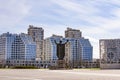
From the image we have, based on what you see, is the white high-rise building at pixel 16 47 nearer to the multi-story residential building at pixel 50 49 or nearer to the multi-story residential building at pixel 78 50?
the multi-story residential building at pixel 50 49

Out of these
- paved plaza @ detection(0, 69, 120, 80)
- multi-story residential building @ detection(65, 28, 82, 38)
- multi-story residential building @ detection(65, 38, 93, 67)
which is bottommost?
paved plaza @ detection(0, 69, 120, 80)

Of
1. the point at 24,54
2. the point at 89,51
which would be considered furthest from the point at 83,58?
the point at 24,54

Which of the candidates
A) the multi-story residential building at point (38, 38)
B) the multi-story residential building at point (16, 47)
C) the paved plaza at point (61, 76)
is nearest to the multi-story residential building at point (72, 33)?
the multi-story residential building at point (38, 38)

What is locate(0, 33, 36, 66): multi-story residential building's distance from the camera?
6939 inches

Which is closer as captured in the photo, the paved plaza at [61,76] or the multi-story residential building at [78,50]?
the paved plaza at [61,76]

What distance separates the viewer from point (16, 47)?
580ft

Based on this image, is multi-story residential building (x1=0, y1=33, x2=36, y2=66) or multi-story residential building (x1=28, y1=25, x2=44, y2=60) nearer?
multi-story residential building (x1=0, y1=33, x2=36, y2=66)

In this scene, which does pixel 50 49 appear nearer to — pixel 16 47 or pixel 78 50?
pixel 78 50

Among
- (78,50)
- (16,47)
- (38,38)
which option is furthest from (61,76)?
(38,38)

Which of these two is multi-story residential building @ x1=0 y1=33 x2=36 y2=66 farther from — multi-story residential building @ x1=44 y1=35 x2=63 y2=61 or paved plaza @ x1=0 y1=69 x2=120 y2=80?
paved plaza @ x1=0 y1=69 x2=120 y2=80

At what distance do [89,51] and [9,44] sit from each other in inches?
1610

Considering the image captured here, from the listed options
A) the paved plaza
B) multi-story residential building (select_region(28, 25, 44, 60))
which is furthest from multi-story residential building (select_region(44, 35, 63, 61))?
the paved plaza

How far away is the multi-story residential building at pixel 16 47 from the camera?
6939 inches

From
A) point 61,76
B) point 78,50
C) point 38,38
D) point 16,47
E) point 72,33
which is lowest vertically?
point 61,76
